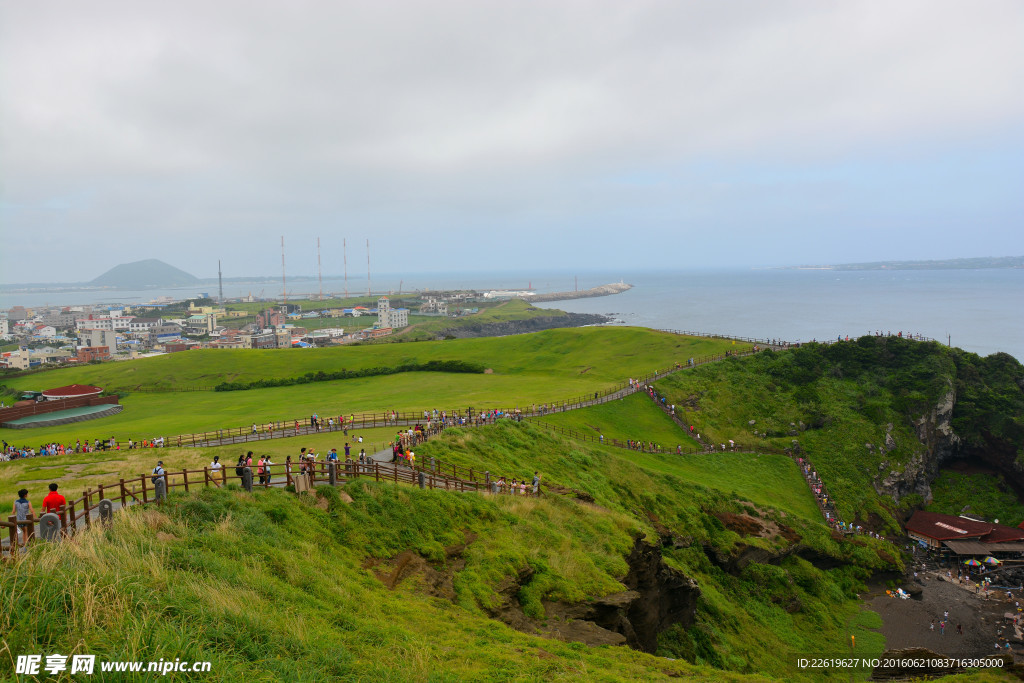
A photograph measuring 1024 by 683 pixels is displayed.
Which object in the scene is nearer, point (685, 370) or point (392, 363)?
point (685, 370)

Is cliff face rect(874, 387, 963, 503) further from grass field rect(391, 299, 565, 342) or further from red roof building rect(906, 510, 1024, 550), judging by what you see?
grass field rect(391, 299, 565, 342)

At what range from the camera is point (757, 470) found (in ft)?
142

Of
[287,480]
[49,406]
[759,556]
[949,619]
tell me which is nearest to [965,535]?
[949,619]

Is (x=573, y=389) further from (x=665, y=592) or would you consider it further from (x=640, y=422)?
(x=665, y=592)

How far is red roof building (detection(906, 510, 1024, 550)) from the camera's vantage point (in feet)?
132

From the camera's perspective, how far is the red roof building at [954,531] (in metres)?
40.1

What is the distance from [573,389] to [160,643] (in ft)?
156

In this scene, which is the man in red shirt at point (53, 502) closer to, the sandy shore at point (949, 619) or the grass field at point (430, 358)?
the sandy shore at point (949, 619)

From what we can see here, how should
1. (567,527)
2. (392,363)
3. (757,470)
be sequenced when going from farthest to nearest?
(392,363) → (757,470) → (567,527)

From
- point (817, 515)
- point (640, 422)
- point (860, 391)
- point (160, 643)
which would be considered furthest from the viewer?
point (860, 391)

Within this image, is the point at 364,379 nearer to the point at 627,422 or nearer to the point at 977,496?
the point at 627,422

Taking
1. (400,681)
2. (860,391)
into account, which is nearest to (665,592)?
(400,681)

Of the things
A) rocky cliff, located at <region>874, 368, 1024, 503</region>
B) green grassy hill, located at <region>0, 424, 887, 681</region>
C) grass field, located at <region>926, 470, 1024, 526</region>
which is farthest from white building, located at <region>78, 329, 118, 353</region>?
grass field, located at <region>926, 470, 1024, 526</region>

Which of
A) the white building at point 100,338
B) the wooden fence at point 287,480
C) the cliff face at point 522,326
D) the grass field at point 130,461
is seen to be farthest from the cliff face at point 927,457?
the white building at point 100,338
